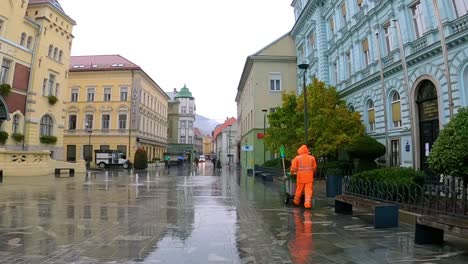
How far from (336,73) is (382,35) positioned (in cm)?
802

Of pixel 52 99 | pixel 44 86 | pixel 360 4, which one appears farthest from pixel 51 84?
pixel 360 4

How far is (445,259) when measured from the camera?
5.82m

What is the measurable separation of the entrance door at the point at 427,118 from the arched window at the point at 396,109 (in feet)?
5.54

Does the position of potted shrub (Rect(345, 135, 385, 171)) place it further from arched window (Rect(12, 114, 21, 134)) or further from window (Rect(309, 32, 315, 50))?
arched window (Rect(12, 114, 21, 134))

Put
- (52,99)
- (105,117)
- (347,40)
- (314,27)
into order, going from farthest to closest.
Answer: (105,117), (52,99), (314,27), (347,40)

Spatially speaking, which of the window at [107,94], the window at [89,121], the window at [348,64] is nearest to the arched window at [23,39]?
the window at [107,94]

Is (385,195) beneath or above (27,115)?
beneath

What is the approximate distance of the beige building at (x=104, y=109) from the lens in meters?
58.1

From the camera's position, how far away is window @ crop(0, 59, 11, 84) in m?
32.3

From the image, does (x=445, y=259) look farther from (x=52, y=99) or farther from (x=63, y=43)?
(x=63, y=43)

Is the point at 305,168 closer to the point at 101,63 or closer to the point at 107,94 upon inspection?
the point at 107,94

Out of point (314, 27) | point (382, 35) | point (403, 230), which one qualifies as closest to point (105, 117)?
point (314, 27)

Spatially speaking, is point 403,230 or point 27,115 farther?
point 27,115

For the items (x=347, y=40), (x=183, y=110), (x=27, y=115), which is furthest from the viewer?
(x=183, y=110)
